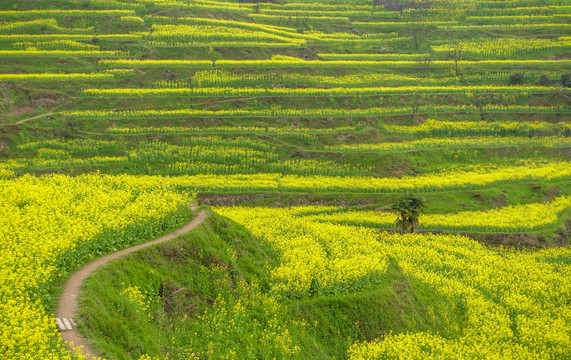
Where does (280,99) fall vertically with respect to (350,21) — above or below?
below

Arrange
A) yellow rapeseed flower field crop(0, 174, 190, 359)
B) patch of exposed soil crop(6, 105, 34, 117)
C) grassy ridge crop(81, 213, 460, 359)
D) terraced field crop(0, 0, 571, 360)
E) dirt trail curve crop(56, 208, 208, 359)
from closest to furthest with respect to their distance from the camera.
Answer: yellow rapeseed flower field crop(0, 174, 190, 359), dirt trail curve crop(56, 208, 208, 359), grassy ridge crop(81, 213, 460, 359), terraced field crop(0, 0, 571, 360), patch of exposed soil crop(6, 105, 34, 117)

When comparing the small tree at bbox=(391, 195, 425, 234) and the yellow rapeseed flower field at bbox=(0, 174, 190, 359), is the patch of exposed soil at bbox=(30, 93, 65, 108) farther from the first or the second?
the small tree at bbox=(391, 195, 425, 234)

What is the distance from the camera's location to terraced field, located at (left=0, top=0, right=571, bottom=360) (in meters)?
30.1

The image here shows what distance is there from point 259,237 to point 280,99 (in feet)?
199

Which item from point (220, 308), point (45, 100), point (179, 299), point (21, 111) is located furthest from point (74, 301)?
point (45, 100)

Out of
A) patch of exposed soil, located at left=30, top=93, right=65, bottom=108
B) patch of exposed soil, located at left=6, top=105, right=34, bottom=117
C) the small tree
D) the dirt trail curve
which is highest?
patch of exposed soil, located at left=30, top=93, right=65, bottom=108

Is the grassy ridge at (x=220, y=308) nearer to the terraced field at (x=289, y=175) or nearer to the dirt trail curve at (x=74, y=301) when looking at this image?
the terraced field at (x=289, y=175)

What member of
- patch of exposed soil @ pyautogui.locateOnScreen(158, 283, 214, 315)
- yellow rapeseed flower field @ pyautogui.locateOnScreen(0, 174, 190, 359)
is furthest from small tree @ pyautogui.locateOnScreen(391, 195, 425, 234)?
patch of exposed soil @ pyautogui.locateOnScreen(158, 283, 214, 315)

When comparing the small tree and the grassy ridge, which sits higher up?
the small tree

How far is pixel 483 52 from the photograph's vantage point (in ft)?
441

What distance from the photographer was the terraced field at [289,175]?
3011cm

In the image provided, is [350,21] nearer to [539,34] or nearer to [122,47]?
[539,34]

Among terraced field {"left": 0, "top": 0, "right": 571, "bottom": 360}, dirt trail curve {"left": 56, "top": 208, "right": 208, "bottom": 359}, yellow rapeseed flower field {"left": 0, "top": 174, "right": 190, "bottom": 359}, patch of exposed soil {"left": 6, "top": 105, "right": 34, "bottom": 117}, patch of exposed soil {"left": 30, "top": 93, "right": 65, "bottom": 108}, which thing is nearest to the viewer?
yellow rapeseed flower field {"left": 0, "top": 174, "right": 190, "bottom": 359}

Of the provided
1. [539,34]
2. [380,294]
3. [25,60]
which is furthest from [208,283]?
[539,34]
